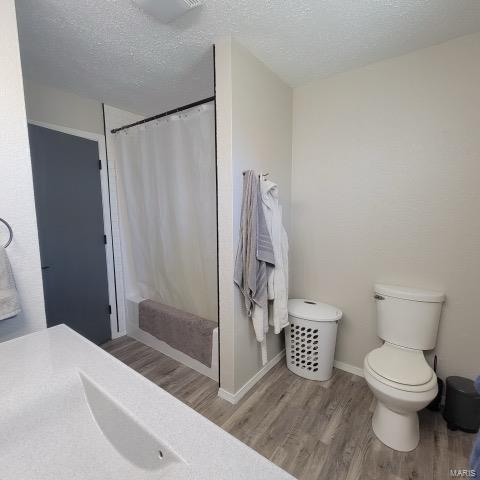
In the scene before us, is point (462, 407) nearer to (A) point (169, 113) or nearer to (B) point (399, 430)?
(B) point (399, 430)

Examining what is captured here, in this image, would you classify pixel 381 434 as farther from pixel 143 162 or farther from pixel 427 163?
pixel 143 162

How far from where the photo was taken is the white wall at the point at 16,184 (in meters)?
1.07

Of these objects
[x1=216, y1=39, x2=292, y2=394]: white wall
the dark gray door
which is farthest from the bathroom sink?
the dark gray door

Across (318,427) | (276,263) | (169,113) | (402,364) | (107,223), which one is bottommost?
(318,427)

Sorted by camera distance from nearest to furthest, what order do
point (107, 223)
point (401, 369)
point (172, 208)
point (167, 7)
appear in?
1. point (167, 7)
2. point (401, 369)
3. point (172, 208)
4. point (107, 223)

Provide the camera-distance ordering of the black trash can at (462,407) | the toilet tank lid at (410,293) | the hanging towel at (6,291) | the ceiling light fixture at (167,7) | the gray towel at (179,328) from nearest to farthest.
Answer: the hanging towel at (6,291) → the ceiling light fixture at (167,7) → the black trash can at (462,407) → the toilet tank lid at (410,293) → the gray towel at (179,328)

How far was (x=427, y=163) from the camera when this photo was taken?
1721mm

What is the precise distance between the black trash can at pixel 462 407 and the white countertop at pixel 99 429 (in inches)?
65.7

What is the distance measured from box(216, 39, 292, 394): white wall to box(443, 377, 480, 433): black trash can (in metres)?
1.22

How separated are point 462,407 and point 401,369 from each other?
1.54 ft

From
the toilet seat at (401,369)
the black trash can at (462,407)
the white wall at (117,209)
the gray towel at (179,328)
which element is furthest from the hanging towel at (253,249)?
the white wall at (117,209)

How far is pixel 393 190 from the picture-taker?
1.84m

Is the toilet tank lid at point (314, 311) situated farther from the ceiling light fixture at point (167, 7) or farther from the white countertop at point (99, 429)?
the ceiling light fixture at point (167, 7)

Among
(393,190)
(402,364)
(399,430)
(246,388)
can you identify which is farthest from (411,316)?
(246,388)
